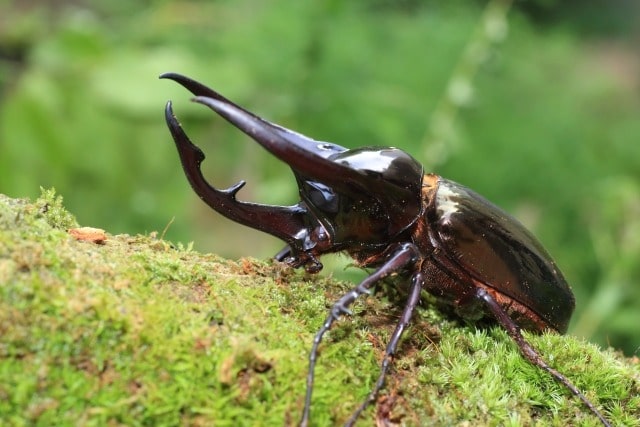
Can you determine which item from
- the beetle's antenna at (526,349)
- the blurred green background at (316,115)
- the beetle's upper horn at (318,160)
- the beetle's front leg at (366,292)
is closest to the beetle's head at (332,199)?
the beetle's upper horn at (318,160)

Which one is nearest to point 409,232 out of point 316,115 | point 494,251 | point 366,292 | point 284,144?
point 494,251

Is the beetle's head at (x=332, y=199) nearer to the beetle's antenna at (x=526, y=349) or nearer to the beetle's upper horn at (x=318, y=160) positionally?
the beetle's upper horn at (x=318, y=160)

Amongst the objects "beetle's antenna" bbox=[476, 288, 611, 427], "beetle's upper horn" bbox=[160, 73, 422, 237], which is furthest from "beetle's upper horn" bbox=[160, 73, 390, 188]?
"beetle's antenna" bbox=[476, 288, 611, 427]

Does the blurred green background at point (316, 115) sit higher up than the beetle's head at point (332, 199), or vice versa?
the blurred green background at point (316, 115)

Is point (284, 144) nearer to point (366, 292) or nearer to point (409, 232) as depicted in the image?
point (366, 292)

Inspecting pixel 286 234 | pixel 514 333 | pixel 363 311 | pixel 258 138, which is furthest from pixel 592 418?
pixel 258 138

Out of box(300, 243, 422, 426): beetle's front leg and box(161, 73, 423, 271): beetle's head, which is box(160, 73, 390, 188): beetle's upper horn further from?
box(300, 243, 422, 426): beetle's front leg

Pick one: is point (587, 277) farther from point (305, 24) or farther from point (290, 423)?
point (290, 423)
